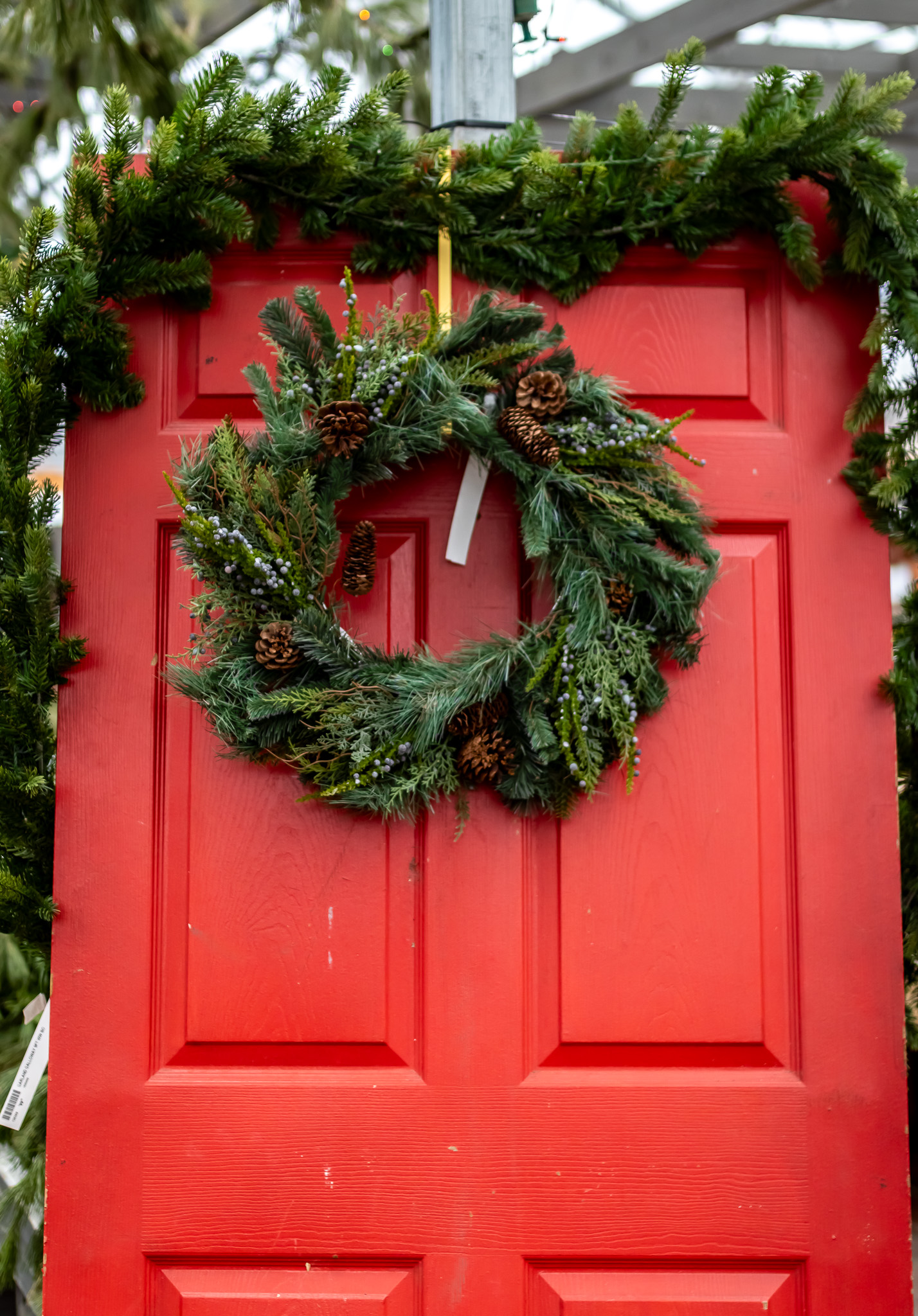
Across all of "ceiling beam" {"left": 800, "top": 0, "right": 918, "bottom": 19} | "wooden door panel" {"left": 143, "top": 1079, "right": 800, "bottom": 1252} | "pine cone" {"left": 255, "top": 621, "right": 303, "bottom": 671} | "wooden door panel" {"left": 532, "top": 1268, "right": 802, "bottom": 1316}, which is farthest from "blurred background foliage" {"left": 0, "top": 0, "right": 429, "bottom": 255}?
"wooden door panel" {"left": 532, "top": 1268, "right": 802, "bottom": 1316}

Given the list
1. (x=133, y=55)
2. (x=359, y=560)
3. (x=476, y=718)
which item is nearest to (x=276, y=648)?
A: (x=359, y=560)

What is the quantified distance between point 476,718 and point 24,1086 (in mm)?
902

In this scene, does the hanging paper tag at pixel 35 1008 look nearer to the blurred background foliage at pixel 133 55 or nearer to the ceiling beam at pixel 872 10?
the blurred background foliage at pixel 133 55

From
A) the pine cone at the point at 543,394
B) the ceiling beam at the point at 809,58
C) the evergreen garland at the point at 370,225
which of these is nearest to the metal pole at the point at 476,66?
the evergreen garland at the point at 370,225

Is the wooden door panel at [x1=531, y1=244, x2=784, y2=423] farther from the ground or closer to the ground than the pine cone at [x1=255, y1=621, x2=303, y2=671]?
farther from the ground

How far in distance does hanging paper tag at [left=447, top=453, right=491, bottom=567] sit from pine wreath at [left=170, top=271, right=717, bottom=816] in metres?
0.05

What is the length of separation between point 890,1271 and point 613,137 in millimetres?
1675

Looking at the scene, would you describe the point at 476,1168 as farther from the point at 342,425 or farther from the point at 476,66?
the point at 476,66

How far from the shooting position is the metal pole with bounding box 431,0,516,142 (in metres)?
1.41

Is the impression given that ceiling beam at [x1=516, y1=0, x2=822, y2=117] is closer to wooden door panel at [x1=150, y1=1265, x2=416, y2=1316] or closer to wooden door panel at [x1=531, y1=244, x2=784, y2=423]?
wooden door panel at [x1=531, y1=244, x2=784, y2=423]

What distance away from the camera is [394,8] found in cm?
218

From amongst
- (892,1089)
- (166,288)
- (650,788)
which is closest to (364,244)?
(166,288)

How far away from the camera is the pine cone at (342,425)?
119cm

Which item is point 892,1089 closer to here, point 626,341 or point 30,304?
point 626,341
